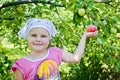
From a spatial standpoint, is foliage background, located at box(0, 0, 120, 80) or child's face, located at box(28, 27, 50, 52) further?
foliage background, located at box(0, 0, 120, 80)

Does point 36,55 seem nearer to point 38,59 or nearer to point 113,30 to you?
point 38,59

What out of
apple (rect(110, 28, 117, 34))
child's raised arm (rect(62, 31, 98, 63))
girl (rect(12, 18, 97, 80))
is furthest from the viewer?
apple (rect(110, 28, 117, 34))

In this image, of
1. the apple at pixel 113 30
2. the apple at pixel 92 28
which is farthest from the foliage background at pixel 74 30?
the apple at pixel 92 28

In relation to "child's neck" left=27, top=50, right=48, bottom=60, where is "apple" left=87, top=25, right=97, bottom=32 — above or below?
above

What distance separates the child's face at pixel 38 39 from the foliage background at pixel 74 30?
44cm

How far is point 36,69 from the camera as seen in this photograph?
99.6 inches

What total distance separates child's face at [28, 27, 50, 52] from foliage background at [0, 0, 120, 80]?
1.46 ft

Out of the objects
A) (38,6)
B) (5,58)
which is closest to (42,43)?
(5,58)

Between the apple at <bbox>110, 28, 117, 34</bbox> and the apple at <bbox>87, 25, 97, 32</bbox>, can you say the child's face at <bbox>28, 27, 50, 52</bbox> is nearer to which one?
the apple at <bbox>87, 25, 97, 32</bbox>

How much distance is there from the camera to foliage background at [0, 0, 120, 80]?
10.0 ft

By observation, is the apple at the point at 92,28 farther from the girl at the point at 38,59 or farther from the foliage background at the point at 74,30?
the girl at the point at 38,59

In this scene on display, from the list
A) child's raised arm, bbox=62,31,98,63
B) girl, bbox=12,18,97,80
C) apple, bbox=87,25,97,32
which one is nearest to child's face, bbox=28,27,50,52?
girl, bbox=12,18,97,80

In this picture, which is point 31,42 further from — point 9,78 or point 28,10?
point 28,10

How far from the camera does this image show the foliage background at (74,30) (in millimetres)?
3056
